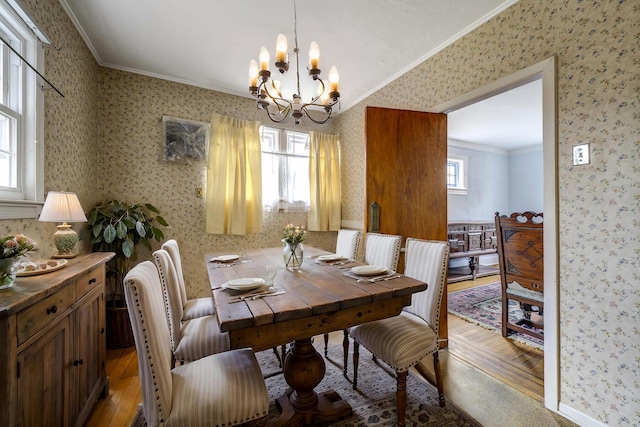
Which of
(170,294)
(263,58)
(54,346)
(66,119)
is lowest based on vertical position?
(54,346)

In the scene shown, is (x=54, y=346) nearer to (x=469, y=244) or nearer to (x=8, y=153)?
(x=8, y=153)

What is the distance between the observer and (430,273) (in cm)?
172

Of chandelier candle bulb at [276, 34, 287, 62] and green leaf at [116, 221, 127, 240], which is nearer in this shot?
chandelier candle bulb at [276, 34, 287, 62]

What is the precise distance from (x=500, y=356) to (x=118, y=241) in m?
3.63

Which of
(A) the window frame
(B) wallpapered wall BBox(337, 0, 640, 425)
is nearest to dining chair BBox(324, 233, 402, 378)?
(B) wallpapered wall BBox(337, 0, 640, 425)

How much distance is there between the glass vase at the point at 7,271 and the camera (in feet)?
3.28

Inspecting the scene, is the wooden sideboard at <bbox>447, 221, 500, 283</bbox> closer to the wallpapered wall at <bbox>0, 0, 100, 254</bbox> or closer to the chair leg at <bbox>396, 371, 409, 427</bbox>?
the chair leg at <bbox>396, 371, 409, 427</bbox>

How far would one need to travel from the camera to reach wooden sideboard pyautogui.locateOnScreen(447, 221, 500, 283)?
4.52m

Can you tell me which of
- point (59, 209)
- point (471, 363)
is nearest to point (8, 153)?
point (59, 209)

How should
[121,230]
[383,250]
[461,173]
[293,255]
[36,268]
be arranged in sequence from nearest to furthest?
[36,268], [293,255], [383,250], [121,230], [461,173]

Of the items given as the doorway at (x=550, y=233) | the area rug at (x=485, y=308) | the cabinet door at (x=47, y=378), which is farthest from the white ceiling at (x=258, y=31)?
the area rug at (x=485, y=308)

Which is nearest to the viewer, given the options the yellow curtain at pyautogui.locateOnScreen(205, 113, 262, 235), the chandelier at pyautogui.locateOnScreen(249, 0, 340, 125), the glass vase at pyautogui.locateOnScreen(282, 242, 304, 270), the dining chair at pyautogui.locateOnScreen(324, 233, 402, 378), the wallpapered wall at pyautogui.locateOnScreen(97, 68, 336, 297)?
the chandelier at pyautogui.locateOnScreen(249, 0, 340, 125)

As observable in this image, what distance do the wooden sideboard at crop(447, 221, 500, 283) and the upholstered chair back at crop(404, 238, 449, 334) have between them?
2897 mm

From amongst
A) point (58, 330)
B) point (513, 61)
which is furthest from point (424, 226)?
point (58, 330)
